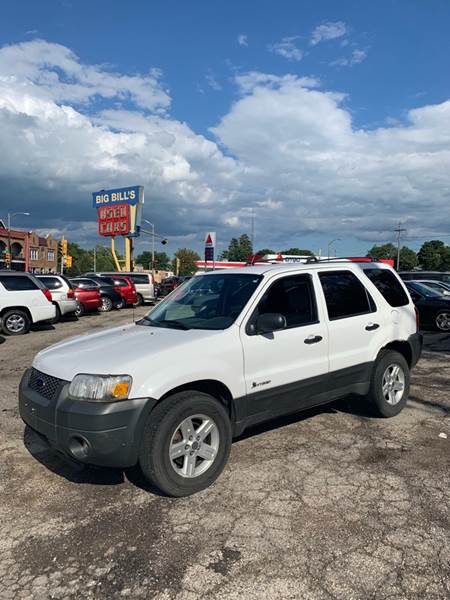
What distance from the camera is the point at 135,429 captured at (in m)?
3.23

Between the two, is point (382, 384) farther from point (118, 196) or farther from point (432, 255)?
point (432, 255)

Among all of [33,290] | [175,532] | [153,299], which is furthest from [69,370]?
[153,299]

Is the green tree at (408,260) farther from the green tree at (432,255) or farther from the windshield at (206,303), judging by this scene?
the windshield at (206,303)

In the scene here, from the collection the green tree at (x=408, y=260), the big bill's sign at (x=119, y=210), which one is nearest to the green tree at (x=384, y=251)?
the green tree at (x=408, y=260)

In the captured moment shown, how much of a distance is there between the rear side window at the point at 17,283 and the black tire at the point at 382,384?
10.8m

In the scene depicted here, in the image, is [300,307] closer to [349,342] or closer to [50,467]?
[349,342]

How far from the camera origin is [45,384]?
12.0 feet

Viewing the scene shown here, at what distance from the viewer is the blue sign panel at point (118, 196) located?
42188mm

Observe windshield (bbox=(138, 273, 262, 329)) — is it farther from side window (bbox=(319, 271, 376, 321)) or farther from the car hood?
side window (bbox=(319, 271, 376, 321))

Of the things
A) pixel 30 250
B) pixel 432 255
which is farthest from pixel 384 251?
pixel 30 250

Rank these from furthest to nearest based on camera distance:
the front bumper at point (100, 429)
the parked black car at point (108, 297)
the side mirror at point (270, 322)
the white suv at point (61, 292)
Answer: the parked black car at point (108, 297) < the white suv at point (61, 292) < the side mirror at point (270, 322) < the front bumper at point (100, 429)

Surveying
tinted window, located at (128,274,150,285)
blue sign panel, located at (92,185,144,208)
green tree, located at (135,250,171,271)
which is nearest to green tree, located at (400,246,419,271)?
green tree, located at (135,250,171,271)

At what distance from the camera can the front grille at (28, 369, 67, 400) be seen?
11.5ft

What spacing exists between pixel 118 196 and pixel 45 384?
41.8 metres
